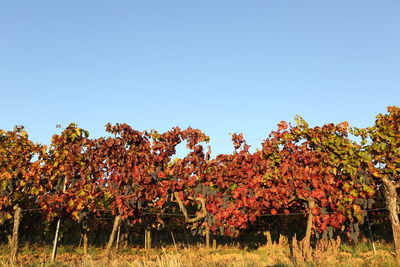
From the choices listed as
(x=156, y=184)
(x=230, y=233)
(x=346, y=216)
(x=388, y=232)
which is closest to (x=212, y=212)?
(x=230, y=233)

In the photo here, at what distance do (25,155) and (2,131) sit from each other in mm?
1699

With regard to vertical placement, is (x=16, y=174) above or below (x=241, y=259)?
above

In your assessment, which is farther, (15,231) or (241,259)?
(15,231)

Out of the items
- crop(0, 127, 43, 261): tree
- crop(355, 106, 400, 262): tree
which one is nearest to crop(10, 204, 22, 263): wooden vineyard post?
crop(0, 127, 43, 261): tree

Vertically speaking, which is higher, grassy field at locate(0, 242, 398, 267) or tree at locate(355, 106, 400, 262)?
tree at locate(355, 106, 400, 262)

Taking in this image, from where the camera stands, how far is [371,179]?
10.7 metres

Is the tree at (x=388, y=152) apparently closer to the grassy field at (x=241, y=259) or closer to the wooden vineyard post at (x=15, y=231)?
the grassy field at (x=241, y=259)

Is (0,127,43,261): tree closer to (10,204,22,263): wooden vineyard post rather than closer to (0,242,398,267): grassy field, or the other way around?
(10,204,22,263): wooden vineyard post

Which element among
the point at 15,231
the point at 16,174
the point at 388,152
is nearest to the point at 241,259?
the point at 388,152

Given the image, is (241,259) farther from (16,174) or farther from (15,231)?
(16,174)

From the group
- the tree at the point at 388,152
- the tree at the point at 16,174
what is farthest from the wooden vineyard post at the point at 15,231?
the tree at the point at 388,152

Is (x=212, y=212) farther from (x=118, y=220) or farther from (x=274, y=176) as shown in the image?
(x=118, y=220)

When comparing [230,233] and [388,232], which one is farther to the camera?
[388,232]

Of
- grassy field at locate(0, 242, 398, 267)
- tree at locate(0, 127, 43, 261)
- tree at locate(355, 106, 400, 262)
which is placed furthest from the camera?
tree at locate(0, 127, 43, 261)
